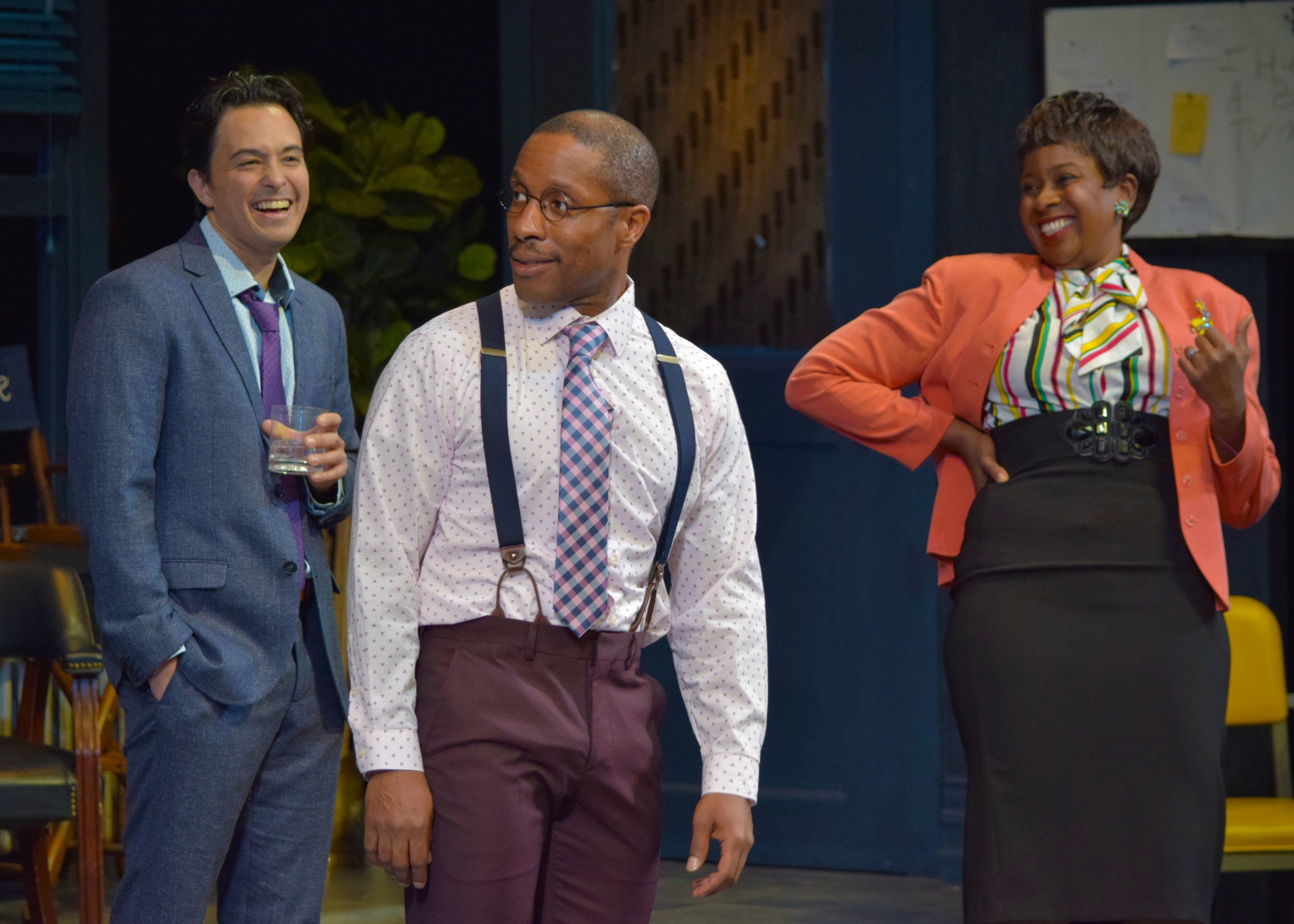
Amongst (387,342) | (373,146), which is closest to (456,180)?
(373,146)

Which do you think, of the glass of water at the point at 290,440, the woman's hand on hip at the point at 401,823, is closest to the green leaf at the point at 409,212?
the glass of water at the point at 290,440

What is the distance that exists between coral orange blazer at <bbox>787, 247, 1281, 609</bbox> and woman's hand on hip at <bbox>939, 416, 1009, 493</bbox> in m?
0.02

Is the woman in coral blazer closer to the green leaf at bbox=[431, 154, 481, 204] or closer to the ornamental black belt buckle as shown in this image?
the ornamental black belt buckle

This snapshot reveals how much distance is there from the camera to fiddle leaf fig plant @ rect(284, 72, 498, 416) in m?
5.02

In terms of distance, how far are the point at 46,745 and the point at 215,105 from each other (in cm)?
163

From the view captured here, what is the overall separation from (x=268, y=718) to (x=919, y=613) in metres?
2.35

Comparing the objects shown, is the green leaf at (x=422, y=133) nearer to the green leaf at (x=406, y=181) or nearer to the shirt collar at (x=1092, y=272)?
the green leaf at (x=406, y=181)

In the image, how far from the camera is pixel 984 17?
4.16 metres

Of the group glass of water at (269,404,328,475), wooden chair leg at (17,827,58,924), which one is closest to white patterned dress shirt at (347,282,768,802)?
glass of water at (269,404,328,475)

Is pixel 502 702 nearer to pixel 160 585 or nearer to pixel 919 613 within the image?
pixel 160 585

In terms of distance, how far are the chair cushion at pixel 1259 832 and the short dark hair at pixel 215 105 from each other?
7.74 feet

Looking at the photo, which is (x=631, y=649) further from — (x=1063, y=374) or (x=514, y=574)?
(x=1063, y=374)

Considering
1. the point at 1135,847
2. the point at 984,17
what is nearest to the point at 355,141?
the point at 984,17

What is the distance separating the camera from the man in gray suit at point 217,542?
221cm
